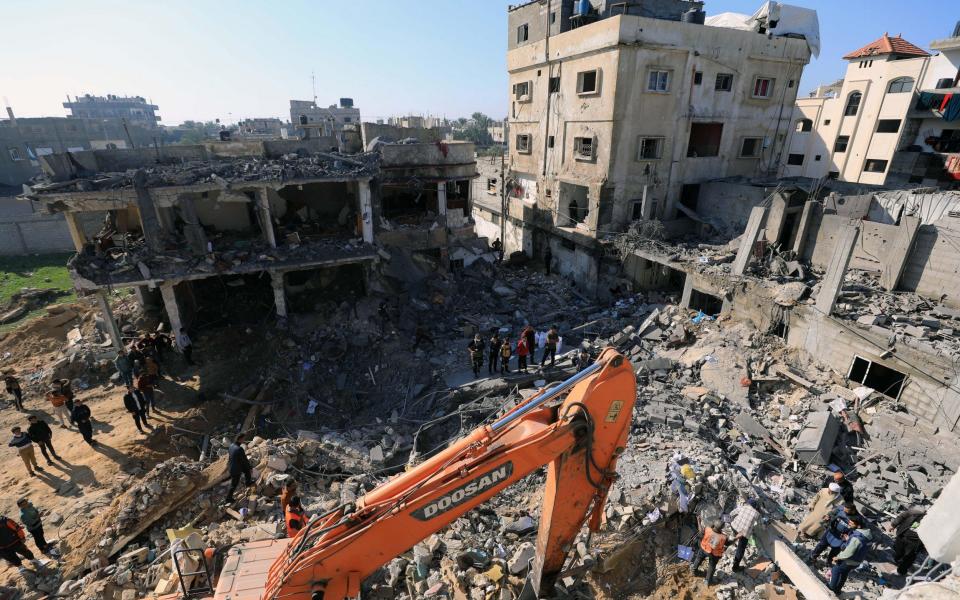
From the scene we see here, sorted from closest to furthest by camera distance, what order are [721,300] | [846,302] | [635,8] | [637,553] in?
1. [637,553]
2. [846,302]
3. [721,300]
4. [635,8]

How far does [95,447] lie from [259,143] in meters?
10.7

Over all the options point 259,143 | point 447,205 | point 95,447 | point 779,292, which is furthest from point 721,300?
point 95,447

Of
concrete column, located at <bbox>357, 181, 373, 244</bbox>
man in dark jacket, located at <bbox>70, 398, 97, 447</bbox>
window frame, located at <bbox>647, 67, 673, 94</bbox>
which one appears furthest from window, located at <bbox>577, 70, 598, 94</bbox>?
man in dark jacket, located at <bbox>70, 398, 97, 447</bbox>

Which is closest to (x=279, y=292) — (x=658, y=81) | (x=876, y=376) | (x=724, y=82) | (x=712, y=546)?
(x=712, y=546)

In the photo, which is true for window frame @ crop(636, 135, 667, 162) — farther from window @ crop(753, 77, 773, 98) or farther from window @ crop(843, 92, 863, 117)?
window @ crop(843, 92, 863, 117)

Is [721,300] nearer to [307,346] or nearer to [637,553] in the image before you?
[637,553]

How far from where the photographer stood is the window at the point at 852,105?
26812 mm

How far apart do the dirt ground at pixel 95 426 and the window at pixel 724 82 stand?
21271mm

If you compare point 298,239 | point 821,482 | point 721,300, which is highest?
point 298,239

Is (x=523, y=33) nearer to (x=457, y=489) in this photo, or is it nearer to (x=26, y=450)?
(x=457, y=489)

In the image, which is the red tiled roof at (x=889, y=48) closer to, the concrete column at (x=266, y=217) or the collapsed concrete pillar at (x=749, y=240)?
the collapsed concrete pillar at (x=749, y=240)

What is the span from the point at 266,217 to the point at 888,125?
1269 inches

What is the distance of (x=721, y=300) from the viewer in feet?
53.4

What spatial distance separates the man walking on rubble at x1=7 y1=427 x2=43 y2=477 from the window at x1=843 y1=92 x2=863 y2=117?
3848 cm
